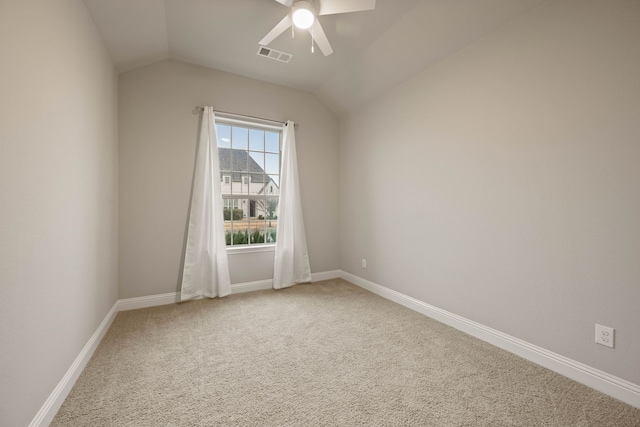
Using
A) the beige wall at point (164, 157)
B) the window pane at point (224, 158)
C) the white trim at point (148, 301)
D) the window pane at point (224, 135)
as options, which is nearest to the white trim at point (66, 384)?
the white trim at point (148, 301)

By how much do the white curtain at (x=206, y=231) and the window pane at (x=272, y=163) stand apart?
762mm

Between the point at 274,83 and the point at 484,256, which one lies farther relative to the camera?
the point at 274,83

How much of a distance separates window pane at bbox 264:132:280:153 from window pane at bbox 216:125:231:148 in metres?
0.51

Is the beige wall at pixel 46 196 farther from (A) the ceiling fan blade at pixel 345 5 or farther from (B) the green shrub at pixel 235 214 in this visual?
(A) the ceiling fan blade at pixel 345 5

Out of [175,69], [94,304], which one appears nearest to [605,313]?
[94,304]

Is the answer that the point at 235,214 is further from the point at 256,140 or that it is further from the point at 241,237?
the point at 256,140

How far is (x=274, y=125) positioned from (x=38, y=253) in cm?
291

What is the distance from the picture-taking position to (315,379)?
1769 millimetres

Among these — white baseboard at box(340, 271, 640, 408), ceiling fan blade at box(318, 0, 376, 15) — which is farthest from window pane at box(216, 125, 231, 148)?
white baseboard at box(340, 271, 640, 408)

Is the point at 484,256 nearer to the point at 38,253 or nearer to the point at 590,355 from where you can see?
the point at 590,355

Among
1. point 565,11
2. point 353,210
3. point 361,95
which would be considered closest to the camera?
point 565,11

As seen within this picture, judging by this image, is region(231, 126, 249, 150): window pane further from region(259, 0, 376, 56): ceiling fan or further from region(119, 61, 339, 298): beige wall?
region(259, 0, 376, 56): ceiling fan

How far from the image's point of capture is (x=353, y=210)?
3.94 m

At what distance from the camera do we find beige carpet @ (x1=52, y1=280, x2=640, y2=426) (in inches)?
56.9
